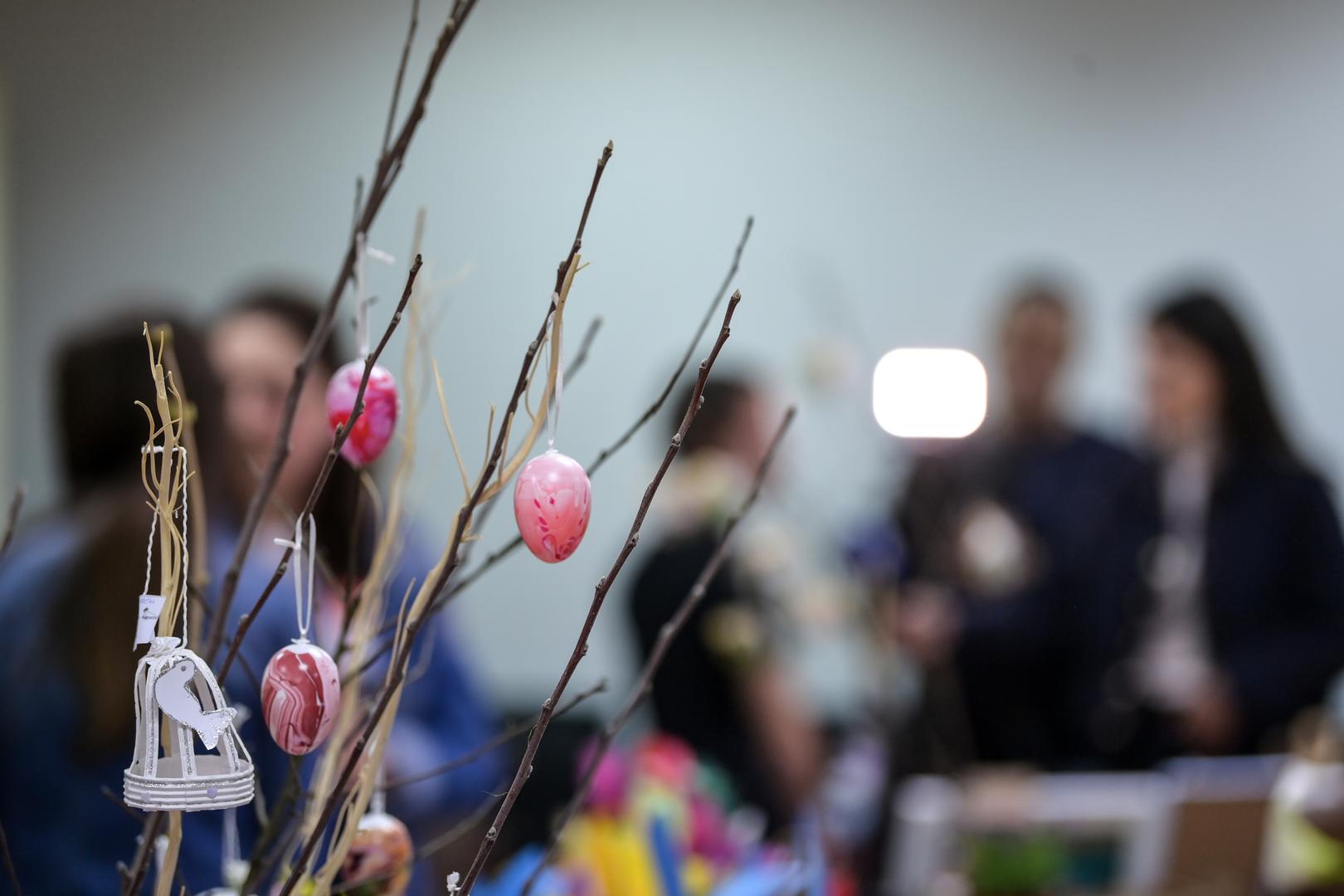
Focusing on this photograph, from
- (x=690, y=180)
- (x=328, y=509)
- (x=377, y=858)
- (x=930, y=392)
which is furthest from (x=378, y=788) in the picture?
(x=690, y=180)

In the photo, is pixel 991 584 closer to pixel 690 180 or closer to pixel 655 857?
pixel 655 857

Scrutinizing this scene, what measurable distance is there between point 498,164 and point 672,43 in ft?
1.84

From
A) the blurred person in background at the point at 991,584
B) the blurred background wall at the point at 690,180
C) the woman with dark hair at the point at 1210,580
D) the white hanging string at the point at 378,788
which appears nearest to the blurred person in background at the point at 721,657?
the blurred person in background at the point at 991,584

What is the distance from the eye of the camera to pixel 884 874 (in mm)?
1651

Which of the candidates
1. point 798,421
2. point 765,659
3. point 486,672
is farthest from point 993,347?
point 486,672

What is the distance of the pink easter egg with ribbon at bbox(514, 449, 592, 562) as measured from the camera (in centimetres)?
39

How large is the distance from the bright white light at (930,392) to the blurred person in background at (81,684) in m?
1.66

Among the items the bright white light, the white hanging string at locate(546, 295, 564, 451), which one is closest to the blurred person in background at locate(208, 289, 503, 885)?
the white hanging string at locate(546, 295, 564, 451)

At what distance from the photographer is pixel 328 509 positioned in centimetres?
147

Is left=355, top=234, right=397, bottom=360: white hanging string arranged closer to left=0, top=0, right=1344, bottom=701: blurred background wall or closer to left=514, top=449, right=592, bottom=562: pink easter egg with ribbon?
left=514, top=449, right=592, bottom=562: pink easter egg with ribbon

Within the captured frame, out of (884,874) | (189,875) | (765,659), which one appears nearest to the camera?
(189,875)

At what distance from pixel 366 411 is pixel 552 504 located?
0.09m

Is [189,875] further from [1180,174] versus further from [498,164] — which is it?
[1180,174]

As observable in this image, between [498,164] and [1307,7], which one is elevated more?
[1307,7]
